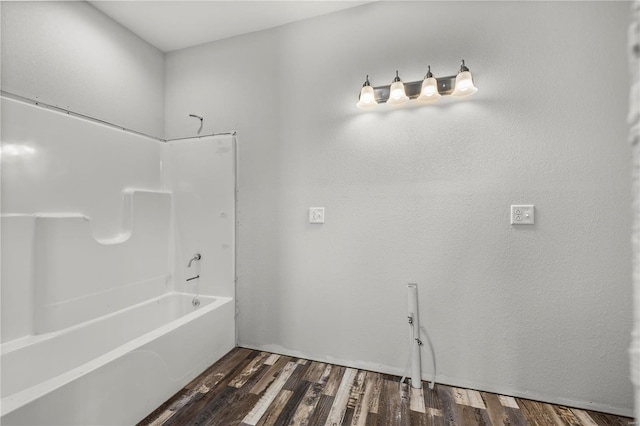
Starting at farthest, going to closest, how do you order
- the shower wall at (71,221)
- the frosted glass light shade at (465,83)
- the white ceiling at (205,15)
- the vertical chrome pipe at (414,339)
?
the white ceiling at (205,15) < the vertical chrome pipe at (414,339) < the frosted glass light shade at (465,83) < the shower wall at (71,221)

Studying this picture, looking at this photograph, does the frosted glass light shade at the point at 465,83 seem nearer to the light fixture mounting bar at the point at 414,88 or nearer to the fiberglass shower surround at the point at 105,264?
the light fixture mounting bar at the point at 414,88

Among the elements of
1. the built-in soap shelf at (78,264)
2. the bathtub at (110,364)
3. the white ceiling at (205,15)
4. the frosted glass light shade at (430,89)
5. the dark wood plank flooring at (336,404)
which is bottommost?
the dark wood plank flooring at (336,404)

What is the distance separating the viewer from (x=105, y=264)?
2033mm

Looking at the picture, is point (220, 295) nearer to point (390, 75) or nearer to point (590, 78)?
point (390, 75)

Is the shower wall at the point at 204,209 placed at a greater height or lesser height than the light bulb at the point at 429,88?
lesser

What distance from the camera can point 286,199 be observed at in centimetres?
224

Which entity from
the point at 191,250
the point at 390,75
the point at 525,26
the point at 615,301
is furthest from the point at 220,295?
the point at 525,26

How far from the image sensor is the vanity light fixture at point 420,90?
5.70ft

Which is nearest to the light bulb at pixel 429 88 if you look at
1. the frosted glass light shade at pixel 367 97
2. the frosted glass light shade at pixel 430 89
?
the frosted glass light shade at pixel 430 89

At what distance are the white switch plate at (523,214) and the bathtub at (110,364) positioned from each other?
79.8 inches

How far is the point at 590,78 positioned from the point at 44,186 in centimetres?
314

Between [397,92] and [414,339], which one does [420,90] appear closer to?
[397,92]

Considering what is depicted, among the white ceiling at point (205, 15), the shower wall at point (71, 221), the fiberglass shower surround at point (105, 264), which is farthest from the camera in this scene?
the white ceiling at point (205, 15)

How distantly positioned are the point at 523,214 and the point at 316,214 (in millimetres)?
1274
